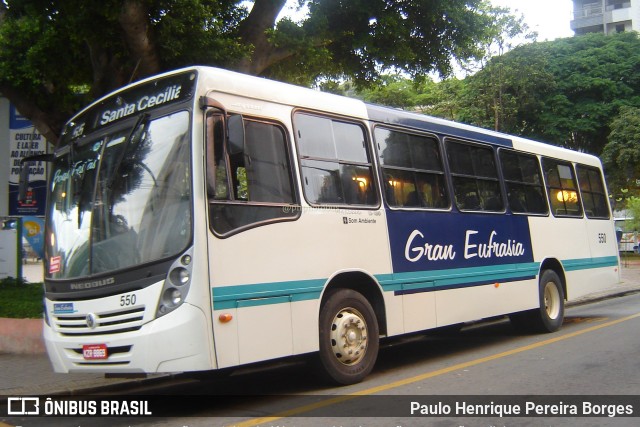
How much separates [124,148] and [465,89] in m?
25.2

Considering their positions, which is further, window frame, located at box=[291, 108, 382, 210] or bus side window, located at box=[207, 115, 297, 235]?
window frame, located at box=[291, 108, 382, 210]

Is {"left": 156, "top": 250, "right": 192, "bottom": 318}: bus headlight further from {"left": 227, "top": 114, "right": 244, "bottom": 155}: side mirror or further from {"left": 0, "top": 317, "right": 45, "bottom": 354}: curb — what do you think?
{"left": 0, "top": 317, "right": 45, "bottom": 354}: curb

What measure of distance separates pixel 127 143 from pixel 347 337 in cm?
305

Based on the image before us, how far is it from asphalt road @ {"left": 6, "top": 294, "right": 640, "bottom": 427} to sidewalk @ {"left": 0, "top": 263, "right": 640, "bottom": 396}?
552mm

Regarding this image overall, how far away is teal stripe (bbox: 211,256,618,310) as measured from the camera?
19.3ft

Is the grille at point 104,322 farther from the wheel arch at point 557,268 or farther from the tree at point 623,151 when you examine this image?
the tree at point 623,151

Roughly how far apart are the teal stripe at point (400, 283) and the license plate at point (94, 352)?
3.61 feet

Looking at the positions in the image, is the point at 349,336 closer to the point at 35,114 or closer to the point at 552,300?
the point at 552,300

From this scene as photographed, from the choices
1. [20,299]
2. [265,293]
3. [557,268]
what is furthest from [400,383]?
[20,299]

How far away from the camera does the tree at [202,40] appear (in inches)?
424

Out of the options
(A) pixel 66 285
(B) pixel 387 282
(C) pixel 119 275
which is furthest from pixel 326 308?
(A) pixel 66 285

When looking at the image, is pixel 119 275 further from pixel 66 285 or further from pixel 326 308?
pixel 326 308

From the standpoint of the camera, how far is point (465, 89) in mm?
29453

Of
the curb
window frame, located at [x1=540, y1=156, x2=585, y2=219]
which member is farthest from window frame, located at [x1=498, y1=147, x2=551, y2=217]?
the curb
